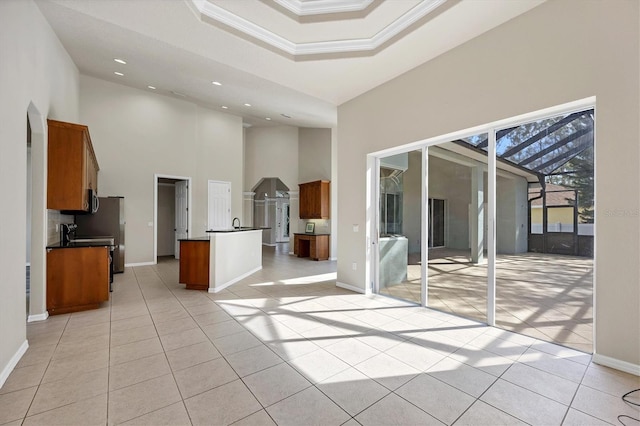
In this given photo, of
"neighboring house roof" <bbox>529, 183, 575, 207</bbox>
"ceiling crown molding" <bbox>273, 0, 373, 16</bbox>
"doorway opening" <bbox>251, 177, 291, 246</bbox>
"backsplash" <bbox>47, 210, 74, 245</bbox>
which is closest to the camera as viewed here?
"neighboring house roof" <bbox>529, 183, 575, 207</bbox>

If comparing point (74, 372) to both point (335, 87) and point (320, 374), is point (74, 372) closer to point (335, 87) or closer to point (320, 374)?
point (320, 374)

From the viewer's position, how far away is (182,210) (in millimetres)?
8344

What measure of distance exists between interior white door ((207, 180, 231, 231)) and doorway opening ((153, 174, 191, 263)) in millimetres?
633

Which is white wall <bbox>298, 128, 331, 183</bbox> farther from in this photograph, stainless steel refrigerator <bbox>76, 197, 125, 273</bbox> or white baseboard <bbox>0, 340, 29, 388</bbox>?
white baseboard <bbox>0, 340, 29, 388</bbox>

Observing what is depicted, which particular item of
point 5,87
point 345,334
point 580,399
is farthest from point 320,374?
point 5,87

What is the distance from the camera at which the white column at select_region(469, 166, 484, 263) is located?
3.56 metres

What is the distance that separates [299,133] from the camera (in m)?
10.1

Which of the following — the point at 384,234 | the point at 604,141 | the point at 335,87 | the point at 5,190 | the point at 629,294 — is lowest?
the point at 629,294

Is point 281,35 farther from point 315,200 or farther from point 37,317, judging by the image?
point 315,200

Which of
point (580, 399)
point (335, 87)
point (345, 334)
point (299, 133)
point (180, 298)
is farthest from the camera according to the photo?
point (299, 133)

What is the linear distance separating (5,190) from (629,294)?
5186 millimetres

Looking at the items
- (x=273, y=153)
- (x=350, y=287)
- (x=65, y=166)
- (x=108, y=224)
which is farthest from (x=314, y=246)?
(x=65, y=166)

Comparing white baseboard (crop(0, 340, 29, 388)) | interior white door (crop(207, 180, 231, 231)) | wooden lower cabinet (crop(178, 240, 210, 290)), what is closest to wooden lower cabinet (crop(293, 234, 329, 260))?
interior white door (crop(207, 180, 231, 231))

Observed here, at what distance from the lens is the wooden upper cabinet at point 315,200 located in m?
8.98
